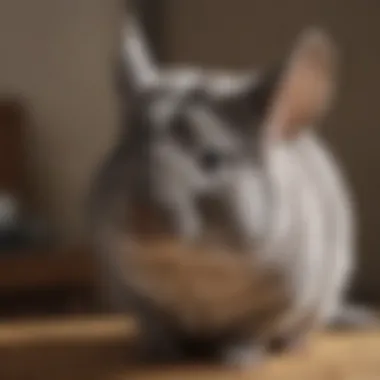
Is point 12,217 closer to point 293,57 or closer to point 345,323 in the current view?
point 345,323

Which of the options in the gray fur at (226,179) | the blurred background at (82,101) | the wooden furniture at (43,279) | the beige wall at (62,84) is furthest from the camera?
the beige wall at (62,84)

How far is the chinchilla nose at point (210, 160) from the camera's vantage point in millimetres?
575

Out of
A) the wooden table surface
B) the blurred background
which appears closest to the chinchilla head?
the wooden table surface

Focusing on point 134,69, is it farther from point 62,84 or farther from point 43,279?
point 62,84

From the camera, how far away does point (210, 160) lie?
Result: 58 centimetres

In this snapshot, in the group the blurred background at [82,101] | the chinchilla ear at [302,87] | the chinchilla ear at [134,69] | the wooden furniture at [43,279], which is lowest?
the chinchilla ear at [302,87]

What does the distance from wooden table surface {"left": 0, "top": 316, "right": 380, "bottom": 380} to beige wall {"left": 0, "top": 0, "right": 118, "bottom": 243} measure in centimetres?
91

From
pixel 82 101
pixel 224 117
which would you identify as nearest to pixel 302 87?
pixel 224 117

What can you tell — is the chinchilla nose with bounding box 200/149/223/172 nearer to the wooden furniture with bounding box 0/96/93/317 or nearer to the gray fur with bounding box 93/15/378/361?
the gray fur with bounding box 93/15/378/361

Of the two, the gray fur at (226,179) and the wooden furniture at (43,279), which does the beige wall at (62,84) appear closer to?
the wooden furniture at (43,279)

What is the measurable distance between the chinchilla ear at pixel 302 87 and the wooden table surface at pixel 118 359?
153 mm

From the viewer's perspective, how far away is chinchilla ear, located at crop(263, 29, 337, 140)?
1.93 feet

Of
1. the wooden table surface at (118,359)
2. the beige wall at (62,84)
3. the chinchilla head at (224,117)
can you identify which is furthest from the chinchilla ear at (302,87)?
the beige wall at (62,84)

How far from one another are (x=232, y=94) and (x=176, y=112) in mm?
42
